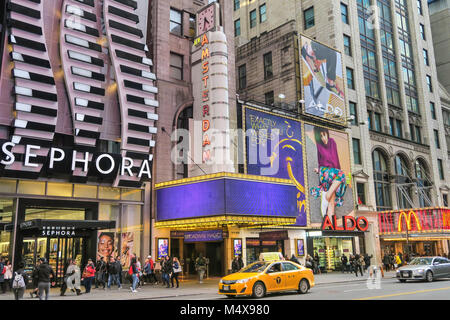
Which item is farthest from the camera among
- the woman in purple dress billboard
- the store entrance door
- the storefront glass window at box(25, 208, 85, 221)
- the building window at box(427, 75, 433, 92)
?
the building window at box(427, 75, 433, 92)

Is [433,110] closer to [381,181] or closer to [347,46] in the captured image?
[381,181]

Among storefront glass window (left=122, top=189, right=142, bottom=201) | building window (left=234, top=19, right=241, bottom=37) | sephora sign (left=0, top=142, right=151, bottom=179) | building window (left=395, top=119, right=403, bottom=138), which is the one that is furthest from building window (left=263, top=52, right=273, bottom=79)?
storefront glass window (left=122, top=189, right=142, bottom=201)

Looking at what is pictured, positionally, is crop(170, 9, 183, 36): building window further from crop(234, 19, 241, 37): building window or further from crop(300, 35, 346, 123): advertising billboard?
crop(234, 19, 241, 37): building window

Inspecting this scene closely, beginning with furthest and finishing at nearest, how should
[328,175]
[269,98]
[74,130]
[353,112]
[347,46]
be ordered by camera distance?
1. [347,46]
2. [353,112]
3. [269,98]
4. [328,175]
5. [74,130]

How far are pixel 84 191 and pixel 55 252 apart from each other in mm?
3995

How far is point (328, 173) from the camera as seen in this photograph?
3953 cm

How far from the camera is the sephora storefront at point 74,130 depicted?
2364 centimetres

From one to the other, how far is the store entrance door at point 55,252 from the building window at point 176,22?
17.3 meters

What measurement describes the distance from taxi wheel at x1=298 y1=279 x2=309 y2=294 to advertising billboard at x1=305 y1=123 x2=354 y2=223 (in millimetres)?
17375

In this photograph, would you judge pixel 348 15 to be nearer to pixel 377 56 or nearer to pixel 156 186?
pixel 377 56

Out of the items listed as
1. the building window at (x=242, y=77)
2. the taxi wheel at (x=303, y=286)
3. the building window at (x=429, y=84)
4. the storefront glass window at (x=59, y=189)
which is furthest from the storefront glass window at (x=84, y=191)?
the building window at (x=429, y=84)

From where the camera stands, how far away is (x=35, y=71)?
2438cm

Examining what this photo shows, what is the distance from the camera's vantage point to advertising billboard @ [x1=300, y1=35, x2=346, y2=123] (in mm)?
40000

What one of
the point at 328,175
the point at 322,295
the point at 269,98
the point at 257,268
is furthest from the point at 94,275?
the point at 269,98
